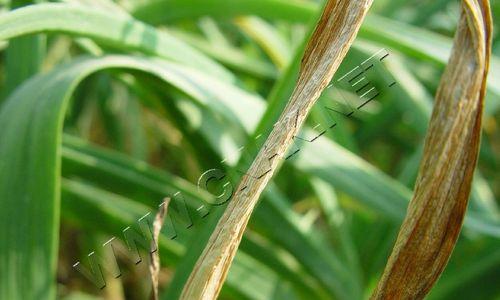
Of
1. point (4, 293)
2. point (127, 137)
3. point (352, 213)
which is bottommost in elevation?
point (352, 213)

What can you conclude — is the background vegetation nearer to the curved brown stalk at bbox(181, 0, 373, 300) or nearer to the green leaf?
the green leaf

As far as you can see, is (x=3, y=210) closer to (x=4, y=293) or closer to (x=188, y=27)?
(x=4, y=293)

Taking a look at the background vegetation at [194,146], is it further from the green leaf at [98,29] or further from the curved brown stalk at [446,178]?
the curved brown stalk at [446,178]

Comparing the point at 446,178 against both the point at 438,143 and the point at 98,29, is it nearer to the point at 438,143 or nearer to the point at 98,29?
the point at 438,143

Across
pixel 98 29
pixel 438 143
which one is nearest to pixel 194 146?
pixel 98 29

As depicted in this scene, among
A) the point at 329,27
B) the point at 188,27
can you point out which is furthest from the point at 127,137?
the point at 329,27

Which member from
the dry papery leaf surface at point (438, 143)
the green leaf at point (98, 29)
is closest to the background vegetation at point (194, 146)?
the green leaf at point (98, 29)
